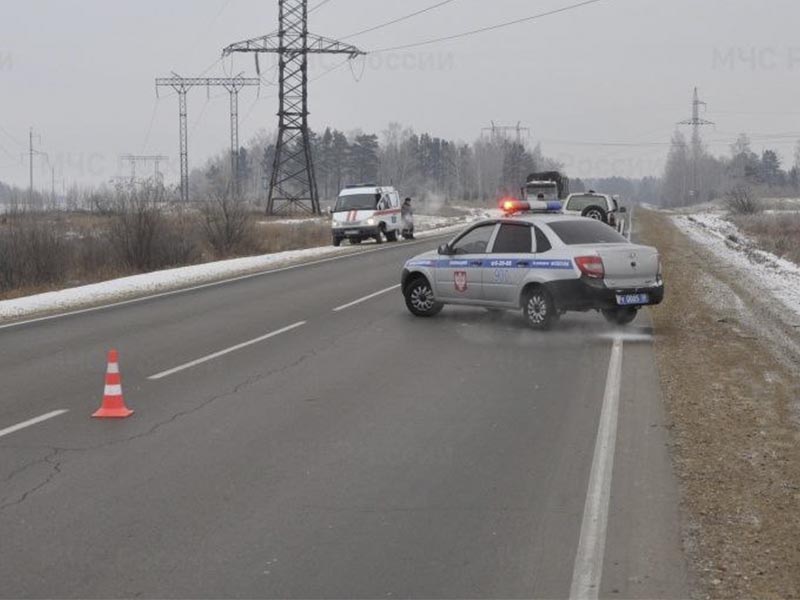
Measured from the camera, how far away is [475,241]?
48.5 ft

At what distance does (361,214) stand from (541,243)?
973 inches

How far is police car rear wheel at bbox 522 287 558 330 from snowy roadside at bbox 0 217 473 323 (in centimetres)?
903

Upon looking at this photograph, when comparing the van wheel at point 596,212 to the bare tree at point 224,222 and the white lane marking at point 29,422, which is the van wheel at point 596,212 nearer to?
the bare tree at point 224,222

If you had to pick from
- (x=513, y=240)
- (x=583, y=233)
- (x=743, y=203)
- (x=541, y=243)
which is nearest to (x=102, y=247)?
(x=513, y=240)

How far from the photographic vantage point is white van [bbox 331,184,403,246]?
38.0 meters

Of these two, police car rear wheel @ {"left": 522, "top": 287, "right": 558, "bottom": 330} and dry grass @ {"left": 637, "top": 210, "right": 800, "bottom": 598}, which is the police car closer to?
police car rear wheel @ {"left": 522, "top": 287, "right": 558, "bottom": 330}

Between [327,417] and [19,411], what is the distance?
2.88 meters

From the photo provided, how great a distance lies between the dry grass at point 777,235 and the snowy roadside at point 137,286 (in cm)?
1524

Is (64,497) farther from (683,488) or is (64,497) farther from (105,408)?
(683,488)

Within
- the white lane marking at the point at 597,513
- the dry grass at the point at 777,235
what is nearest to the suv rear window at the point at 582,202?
the dry grass at the point at 777,235

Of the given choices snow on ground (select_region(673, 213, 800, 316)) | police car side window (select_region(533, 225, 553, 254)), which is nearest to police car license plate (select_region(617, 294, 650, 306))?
police car side window (select_region(533, 225, 553, 254))

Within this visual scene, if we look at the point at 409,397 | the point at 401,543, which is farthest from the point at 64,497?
the point at 409,397

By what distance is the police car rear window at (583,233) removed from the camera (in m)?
13.7

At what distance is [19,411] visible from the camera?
8.80 m
